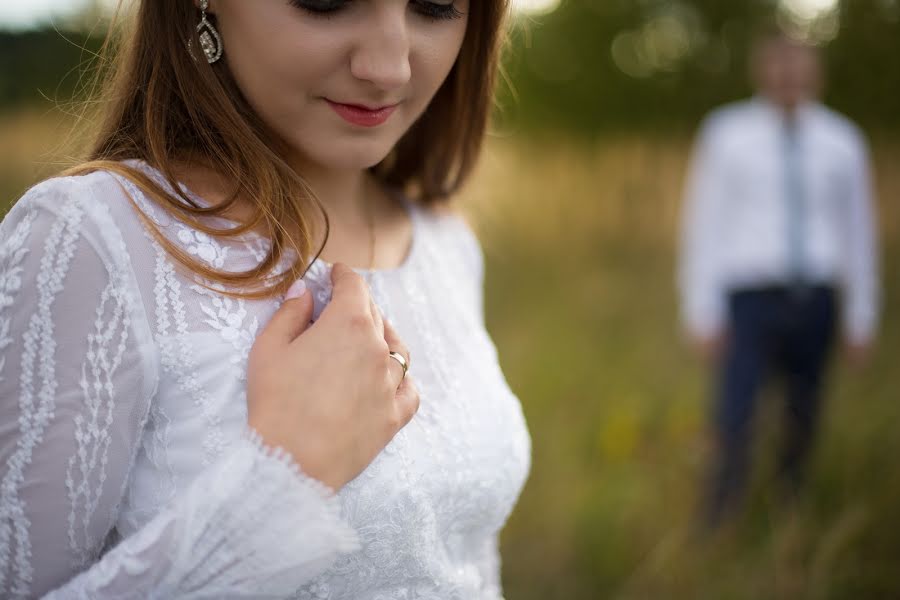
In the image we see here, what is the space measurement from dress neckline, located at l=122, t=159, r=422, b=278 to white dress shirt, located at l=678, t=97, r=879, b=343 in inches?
103

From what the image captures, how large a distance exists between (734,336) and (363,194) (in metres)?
2.77

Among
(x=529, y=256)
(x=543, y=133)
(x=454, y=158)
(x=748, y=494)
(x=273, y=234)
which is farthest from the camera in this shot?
(x=543, y=133)

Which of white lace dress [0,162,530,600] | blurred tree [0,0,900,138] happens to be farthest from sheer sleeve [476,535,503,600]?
blurred tree [0,0,900,138]

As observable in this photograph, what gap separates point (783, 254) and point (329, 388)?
3.28 metres

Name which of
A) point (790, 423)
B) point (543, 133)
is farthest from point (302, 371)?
point (543, 133)

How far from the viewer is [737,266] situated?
386 cm

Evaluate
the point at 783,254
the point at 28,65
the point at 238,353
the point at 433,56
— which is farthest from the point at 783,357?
the point at 28,65

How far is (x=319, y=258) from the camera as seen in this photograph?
1.27 metres

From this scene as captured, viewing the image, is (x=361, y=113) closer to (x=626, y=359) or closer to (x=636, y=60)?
(x=626, y=359)

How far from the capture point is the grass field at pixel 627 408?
9.96 feet

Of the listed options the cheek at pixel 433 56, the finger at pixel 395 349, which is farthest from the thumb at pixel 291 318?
the cheek at pixel 433 56

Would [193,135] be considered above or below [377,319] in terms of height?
above

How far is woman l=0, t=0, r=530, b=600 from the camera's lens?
0.97 m

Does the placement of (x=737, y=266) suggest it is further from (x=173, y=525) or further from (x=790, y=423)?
(x=173, y=525)
